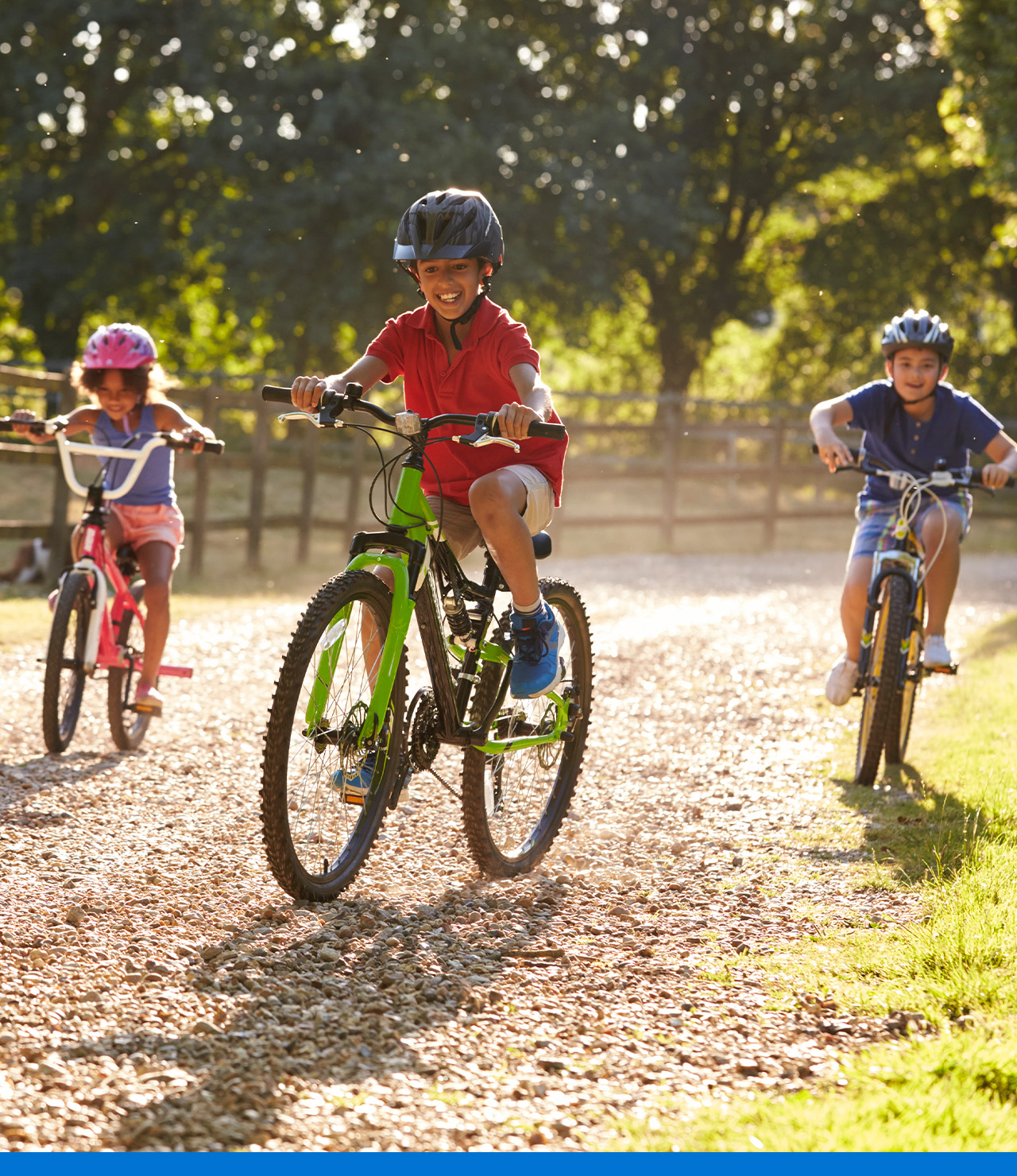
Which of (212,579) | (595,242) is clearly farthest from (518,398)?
(595,242)

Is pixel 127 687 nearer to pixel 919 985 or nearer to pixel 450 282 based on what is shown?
pixel 450 282

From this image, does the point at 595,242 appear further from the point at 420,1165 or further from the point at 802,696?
the point at 420,1165

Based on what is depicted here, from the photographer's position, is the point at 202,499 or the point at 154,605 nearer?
the point at 154,605

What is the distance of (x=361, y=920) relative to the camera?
3729mm

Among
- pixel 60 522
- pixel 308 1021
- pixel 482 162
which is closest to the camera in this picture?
pixel 308 1021

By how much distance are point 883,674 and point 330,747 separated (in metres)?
2.71

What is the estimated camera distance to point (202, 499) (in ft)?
43.4

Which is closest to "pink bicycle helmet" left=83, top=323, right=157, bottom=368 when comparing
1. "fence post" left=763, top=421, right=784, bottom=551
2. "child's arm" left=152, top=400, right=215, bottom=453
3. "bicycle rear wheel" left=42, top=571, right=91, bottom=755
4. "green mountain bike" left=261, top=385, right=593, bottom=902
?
"child's arm" left=152, top=400, right=215, bottom=453

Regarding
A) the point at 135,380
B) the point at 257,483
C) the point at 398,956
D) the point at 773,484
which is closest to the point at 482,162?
the point at 773,484

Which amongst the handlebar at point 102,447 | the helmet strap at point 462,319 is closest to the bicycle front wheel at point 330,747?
the helmet strap at point 462,319

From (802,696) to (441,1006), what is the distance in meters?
5.20

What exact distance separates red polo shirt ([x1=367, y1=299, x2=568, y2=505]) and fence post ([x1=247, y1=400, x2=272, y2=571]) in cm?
972

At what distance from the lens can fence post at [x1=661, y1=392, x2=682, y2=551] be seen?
18.9 m

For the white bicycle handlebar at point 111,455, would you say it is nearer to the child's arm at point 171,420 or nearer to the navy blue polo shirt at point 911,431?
the child's arm at point 171,420
